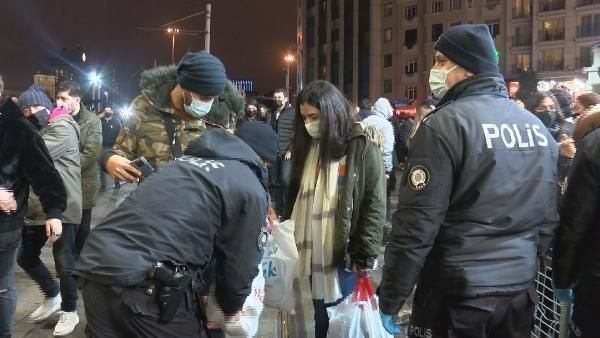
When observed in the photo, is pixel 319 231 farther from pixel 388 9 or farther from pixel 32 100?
pixel 388 9

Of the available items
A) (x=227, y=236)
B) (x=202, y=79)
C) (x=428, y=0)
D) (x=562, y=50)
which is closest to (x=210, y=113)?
(x=202, y=79)

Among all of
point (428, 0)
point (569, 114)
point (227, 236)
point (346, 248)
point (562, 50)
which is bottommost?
point (346, 248)

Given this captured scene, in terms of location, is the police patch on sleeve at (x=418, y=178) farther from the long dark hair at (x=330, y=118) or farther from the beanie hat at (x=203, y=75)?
the long dark hair at (x=330, y=118)

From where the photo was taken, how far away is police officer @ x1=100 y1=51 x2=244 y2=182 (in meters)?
2.59

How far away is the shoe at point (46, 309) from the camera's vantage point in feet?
16.5

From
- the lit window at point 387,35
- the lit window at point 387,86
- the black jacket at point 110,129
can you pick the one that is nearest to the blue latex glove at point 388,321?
the black jacket at point 110,129

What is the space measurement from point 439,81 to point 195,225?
1505 millimetres

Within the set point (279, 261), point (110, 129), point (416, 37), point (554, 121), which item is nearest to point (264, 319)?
point (279, 261)

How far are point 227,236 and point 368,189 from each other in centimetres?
176

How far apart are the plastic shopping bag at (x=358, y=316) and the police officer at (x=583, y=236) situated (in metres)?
1.28

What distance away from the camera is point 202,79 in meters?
2.57

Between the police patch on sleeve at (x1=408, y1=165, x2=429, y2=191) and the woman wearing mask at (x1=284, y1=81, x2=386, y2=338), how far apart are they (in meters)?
1.34

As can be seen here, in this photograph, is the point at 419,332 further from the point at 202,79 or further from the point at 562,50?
the point at 562,50

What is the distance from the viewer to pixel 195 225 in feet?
7.20
